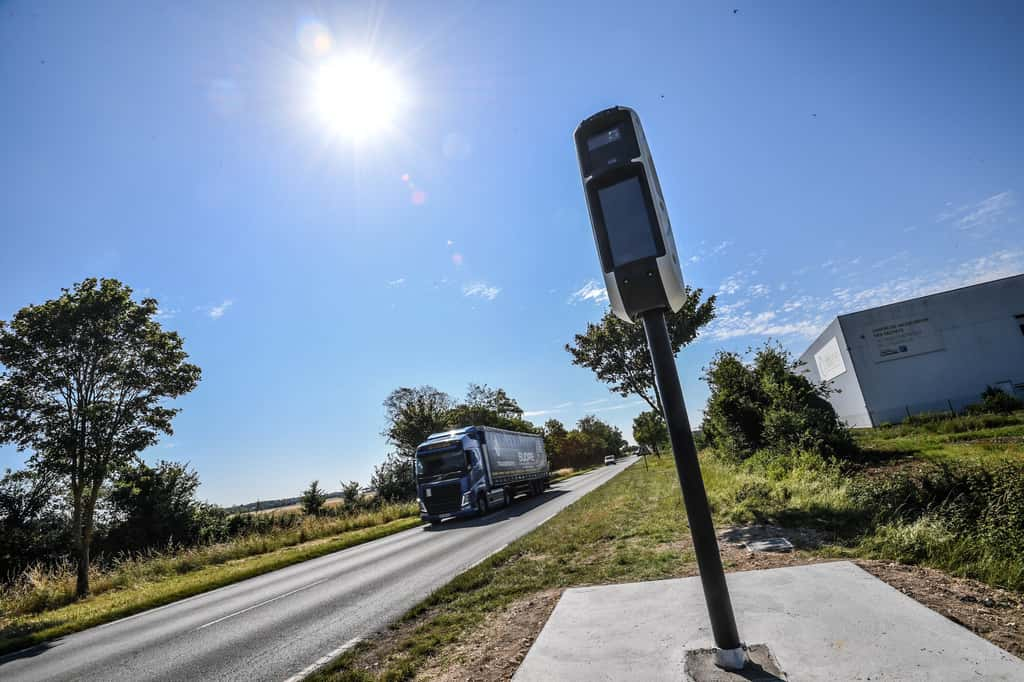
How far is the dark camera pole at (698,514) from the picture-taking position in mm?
2512

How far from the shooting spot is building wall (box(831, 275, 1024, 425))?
2608cm

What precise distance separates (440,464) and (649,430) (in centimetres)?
4926

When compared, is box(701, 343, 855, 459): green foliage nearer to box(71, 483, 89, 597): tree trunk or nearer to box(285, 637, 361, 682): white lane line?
box(285, 637, 361, 682): white lane line

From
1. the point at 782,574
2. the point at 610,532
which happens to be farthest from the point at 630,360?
the point at 782,574

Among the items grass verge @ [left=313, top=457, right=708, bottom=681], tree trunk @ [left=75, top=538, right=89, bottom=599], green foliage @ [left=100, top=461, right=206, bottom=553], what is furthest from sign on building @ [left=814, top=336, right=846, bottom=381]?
green foliage @ [left=100, top=461, right=206, bottom=553]

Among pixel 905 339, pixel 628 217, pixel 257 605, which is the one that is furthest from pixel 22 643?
pixel 905 339

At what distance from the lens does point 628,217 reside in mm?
2768

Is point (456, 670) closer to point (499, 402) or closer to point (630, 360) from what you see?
point (630, 360)

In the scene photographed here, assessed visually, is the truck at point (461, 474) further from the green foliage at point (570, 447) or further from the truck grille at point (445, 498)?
the green foliage at point (570, 447)

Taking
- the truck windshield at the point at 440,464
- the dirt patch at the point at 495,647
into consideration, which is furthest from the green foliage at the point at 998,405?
the dirt patch at the point at 495,647

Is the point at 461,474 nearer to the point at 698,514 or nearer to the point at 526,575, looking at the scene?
the point at 526,575

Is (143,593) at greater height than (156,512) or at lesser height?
lesser

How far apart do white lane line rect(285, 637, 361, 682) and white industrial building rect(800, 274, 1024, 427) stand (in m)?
28.9

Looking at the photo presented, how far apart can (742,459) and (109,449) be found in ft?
64.5
